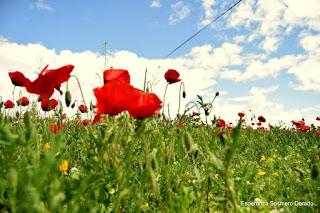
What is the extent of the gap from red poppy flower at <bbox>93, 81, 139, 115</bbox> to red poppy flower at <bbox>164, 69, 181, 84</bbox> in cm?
139

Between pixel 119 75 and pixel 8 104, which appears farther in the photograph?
pixel 8 104

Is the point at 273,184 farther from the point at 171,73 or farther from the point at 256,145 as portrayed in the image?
the point at 256,145

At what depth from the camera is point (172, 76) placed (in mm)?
2992

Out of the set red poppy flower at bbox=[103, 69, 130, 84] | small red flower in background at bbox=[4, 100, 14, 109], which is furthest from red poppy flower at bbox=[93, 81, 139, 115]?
small red flower in background at bbox=[4, 100, 14, 109]

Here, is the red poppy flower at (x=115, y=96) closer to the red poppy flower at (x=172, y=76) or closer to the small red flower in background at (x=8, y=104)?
the red poppy flower at (x=172, y=76)

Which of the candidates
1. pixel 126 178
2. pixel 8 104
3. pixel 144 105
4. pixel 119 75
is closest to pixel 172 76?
pixel 119 75

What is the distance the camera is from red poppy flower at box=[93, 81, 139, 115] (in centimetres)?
158

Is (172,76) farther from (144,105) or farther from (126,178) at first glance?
(144,105)

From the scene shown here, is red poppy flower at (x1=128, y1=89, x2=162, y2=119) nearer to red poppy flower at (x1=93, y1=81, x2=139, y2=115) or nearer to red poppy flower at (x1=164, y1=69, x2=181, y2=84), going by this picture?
red poppy flower at (x1=93, y1=81, x2=139, y2=115)

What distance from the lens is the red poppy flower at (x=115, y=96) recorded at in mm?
1576

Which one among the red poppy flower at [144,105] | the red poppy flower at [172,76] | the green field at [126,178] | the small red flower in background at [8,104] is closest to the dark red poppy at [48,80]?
the green field at [126,178]

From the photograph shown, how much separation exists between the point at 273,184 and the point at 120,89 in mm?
2173

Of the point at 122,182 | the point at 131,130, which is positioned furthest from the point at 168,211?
the point at 131,130

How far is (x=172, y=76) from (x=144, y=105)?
1.45 meters
